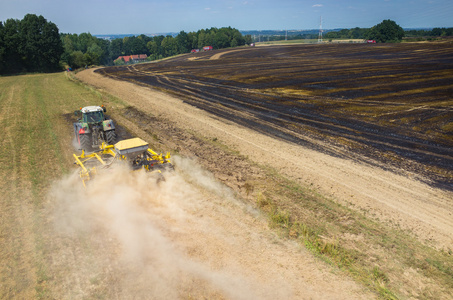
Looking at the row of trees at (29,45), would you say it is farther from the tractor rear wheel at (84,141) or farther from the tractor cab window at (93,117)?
the tractor rear wheel at (84,141)

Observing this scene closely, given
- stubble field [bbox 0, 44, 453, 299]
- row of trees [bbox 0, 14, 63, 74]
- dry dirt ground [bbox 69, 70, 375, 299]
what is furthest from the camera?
row of trees [bbox 0, 14, 63, 74]

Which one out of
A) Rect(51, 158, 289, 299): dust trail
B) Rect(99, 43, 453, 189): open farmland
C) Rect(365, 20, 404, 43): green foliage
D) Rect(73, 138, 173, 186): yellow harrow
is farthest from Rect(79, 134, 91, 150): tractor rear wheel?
Rect(365, 20, 404, 43): green foliage

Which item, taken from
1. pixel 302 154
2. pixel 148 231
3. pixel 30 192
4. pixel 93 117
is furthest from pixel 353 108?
pixel 30 192

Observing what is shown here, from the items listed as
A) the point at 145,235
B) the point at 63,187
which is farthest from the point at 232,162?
the point at 63,187

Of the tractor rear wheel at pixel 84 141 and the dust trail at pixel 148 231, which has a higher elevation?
the tractor rear wheel at pixel 84 141

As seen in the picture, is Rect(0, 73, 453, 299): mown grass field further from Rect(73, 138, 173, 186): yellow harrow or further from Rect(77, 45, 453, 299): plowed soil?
Rect(73, 138, 173, 186): yellow harrow

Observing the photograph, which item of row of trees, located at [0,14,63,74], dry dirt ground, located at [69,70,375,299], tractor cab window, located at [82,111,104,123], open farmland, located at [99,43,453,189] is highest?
row of trees, located at [0,14,63,74]

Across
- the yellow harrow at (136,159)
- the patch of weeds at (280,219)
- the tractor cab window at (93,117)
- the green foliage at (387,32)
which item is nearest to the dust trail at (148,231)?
the yellow harrow at (136,159)

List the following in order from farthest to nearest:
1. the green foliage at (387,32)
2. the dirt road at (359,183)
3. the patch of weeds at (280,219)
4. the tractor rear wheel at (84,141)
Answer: the green foliage at (387,32) < the tractor rear wheel at (84,141) < the dirt road at (359,183) < the patch of weeds at (280,219)
